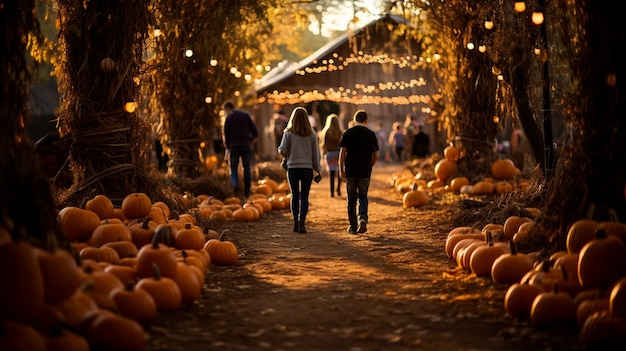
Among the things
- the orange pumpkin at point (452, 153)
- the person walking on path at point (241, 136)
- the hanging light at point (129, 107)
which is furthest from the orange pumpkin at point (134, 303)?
the orange pumpkin at point (452, 153)

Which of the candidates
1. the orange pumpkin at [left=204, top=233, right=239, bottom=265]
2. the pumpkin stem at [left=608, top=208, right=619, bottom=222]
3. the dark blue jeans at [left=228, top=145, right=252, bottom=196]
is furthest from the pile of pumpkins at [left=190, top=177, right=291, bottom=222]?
the pumpkin stem at [left=608, top=208, right=619, bottom=222]

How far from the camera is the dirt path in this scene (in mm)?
5621

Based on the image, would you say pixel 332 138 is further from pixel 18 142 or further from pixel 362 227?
pixel 18 142

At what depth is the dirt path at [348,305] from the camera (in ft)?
18.4

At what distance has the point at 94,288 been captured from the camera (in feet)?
19.2

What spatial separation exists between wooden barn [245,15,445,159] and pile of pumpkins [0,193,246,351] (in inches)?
971

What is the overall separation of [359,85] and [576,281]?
28268mm

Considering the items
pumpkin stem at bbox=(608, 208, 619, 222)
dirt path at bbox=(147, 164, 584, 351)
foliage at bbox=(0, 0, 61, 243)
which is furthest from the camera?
pumpkin stem at bbox=(608, 208, 619, 222)

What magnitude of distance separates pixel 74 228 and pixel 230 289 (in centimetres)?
191

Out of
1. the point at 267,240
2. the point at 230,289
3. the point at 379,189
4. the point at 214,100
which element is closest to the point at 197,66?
the point at 214,100

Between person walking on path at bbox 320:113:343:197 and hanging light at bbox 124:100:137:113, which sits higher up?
hanging light at bbox 124:100:137:113

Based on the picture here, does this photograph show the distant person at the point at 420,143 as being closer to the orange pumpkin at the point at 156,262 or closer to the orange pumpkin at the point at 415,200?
the orange pumpkin at the point at 415,200

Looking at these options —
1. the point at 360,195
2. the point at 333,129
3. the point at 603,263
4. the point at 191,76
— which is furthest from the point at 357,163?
the point at 191,76

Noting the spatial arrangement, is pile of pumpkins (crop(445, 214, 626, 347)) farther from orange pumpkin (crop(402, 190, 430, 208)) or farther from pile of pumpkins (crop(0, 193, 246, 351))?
orange pumpkin (crop(402, 190, 430, 208))
